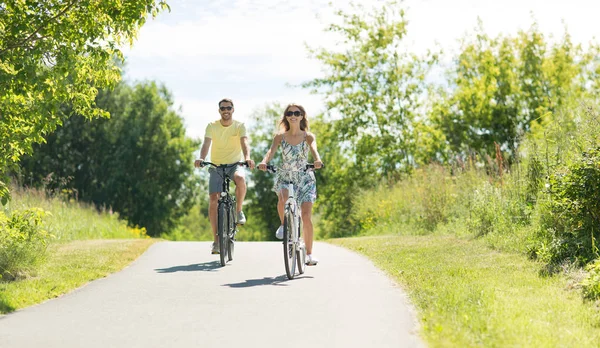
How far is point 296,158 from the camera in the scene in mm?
10844

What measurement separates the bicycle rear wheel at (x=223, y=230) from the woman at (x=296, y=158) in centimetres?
121

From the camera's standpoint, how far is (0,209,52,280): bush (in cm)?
1052

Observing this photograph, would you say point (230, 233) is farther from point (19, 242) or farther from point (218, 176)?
point (19, 242)

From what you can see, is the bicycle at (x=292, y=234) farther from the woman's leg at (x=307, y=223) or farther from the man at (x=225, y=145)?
the man at (x=225, y=145)

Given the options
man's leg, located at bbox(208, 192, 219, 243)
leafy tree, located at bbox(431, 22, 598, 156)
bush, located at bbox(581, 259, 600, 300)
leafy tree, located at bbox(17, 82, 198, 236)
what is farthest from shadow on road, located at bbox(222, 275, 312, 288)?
leafy tree, located at bbox(17, 82, 198, 236)

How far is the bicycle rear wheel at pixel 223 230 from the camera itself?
11766 millimetres

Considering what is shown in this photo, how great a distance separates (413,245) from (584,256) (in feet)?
16.1

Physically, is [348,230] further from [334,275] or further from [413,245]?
[334,275]

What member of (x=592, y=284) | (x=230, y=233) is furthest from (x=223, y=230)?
(x=592, y=284)

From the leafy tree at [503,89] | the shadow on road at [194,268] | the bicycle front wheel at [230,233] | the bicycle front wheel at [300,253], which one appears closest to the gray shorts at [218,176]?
the bicycle front wheel at [230,233]

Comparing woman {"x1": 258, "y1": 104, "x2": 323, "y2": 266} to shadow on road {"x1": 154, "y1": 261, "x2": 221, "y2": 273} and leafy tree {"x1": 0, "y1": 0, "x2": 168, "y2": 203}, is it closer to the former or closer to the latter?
shadow on road {"x1": 154, "y1": 261, "x2": 221, "y2": 273}

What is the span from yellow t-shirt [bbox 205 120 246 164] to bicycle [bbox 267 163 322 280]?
1.90 m

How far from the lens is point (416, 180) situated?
854 inches

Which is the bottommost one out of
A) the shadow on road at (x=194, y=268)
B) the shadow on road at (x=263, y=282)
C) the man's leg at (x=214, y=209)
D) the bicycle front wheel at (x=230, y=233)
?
the shadow on road at (x=263, y=282)
